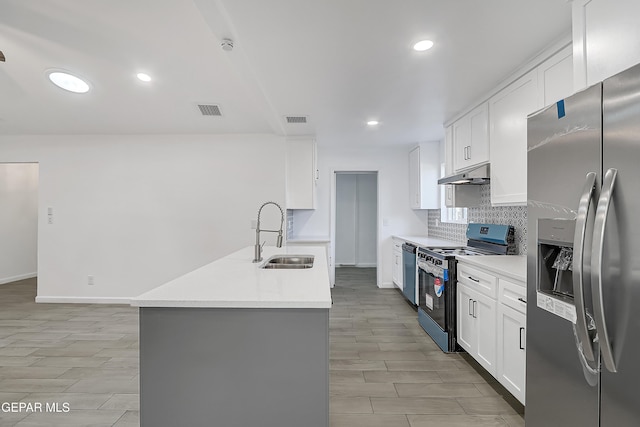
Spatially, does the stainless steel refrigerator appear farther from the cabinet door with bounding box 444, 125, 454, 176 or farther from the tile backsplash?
the cabinet door with bounding box 444, 125, 454, 176

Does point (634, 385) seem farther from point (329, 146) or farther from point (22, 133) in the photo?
point (22, 133)

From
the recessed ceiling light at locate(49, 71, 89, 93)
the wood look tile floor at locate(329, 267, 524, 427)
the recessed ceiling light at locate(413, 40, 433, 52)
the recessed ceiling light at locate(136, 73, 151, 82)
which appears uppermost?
the recessed ceiling light at locate(49, 71, 89, 93)

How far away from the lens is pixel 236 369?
1456mm

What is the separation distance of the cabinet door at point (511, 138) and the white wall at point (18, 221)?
786cm

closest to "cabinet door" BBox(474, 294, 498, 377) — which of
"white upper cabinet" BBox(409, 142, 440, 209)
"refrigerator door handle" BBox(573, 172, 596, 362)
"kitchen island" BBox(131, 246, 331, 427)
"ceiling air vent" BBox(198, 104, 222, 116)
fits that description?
"refrigerator door handle" BBox(573, 172, 596, 362)

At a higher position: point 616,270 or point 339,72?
point 339,72

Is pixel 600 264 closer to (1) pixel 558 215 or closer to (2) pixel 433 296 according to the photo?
(1) pixel 558 215

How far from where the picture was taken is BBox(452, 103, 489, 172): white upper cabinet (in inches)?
121

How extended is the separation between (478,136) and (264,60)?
2.11 m

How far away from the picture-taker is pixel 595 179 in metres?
1.18

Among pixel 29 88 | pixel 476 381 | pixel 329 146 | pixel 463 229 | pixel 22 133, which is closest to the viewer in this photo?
pixel 476 381

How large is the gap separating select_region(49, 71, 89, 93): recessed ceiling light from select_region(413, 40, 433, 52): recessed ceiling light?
347 centimetres

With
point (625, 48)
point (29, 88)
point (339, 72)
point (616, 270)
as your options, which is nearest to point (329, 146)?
point (339, 72)

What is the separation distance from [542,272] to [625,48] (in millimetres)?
994
